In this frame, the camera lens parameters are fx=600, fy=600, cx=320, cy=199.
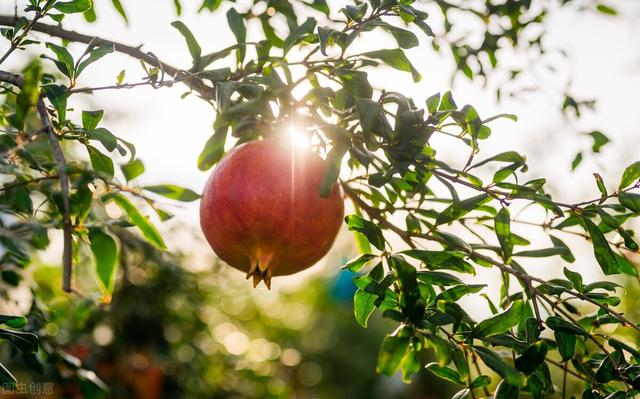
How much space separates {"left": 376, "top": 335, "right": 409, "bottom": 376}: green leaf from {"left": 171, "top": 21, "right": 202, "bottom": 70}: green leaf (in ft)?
1.62

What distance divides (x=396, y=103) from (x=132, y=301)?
2414 millimetres

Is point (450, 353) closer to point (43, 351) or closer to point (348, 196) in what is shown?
point (348, 196)

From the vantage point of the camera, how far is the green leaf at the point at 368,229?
32.8 inches

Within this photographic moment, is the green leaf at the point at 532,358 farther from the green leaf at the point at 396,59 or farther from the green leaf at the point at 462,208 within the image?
the green leaf at the point at 396,59

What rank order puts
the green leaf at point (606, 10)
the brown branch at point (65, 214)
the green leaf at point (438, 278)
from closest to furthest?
the brown branch at point (65, 214) < the green leaf at point (438, 278) < the green leaf at point (606, 10)

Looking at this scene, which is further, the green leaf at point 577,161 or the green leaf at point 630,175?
the green leaf at point 577,161

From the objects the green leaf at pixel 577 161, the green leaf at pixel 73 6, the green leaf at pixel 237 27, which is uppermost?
the green leaf at pixel 73 6

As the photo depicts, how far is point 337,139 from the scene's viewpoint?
79cm

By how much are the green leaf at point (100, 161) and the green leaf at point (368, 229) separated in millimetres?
365

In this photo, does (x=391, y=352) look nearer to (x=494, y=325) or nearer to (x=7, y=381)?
(x=494, y=325)

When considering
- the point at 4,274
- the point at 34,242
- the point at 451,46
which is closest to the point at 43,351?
the point at 4,274

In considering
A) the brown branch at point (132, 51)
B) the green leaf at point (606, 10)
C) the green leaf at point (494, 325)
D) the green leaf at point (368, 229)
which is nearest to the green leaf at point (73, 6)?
the brown branch at point (132, 51)

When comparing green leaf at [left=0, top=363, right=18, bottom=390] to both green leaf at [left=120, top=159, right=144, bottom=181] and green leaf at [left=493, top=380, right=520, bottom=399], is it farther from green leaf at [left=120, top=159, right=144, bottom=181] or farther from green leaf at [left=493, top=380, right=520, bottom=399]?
green leaf at [left=493, top=380, right=520, bottom=399]

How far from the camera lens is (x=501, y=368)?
0.75 meters
